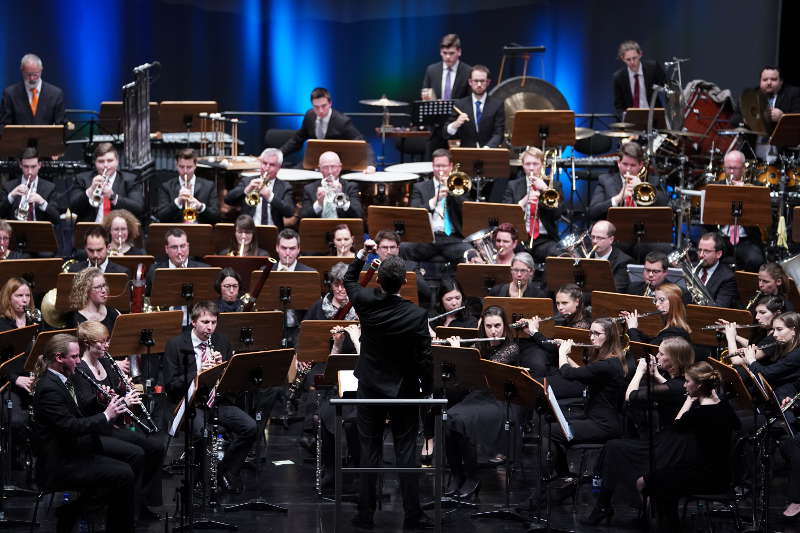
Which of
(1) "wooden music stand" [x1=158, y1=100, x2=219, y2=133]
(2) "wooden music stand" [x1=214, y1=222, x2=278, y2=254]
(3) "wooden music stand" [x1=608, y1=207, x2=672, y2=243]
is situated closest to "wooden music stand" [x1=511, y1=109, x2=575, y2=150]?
(3) "wooden music stand" [x1=608, y1=207, x2=672, y2=243]

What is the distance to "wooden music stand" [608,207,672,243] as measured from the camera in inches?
397

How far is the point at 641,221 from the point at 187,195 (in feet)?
12.8

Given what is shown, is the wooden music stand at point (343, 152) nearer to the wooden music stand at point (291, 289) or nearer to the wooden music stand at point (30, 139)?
the wooden music stand at point (30, 139)

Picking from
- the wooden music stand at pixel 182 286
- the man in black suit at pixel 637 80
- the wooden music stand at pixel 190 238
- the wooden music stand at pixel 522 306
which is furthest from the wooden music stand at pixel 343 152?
the wooden music stand at pixel 522 306

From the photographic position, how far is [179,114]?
41.3 feet

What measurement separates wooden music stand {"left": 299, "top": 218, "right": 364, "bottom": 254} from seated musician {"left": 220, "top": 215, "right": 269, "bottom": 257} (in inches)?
14.5

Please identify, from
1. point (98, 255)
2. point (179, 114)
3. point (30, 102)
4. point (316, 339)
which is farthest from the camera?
point (179, 114)

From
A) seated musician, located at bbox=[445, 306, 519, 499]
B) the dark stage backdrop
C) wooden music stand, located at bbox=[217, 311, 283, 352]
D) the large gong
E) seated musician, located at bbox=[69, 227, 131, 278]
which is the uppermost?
the dark stage backdrop

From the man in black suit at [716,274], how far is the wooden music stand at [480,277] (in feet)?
4.97

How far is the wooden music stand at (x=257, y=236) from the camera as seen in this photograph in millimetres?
10180

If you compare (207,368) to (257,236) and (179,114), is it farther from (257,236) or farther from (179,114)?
(179,114)

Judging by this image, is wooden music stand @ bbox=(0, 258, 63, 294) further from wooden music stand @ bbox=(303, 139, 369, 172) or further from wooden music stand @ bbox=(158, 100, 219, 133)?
wooden music stand @ bbox=(158, 100, 219, 133)

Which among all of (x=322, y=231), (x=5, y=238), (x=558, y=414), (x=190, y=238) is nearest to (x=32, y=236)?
(x=5, y=238)

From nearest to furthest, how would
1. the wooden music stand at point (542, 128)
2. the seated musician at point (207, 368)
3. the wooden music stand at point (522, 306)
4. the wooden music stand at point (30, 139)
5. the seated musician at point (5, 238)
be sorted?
the seated musician at point (207, 368)
the wooden music stand at point (522, 306)
the seated musician at point (5, 238)
the wooden music stand at point (542, 128)
the wooden music stand at point (30, 139)
